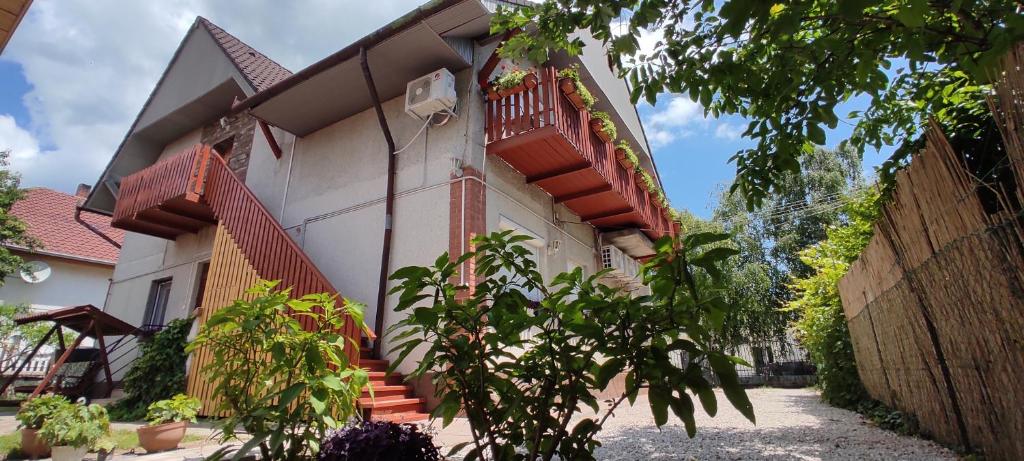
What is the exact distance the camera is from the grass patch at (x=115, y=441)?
4.05m

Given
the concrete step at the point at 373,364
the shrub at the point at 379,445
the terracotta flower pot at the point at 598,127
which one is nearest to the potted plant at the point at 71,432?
the concrete step at the point at 373,364

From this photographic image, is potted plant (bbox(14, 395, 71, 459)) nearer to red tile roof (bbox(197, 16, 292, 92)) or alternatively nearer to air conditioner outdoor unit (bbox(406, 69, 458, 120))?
air conditioner outdoor unit (bbox(406, 69, 458, 120))

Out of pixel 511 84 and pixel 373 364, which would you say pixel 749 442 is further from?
pixel 511 84

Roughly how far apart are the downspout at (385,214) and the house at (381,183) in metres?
0.02

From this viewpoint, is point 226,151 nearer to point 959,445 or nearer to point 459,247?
point 459,247

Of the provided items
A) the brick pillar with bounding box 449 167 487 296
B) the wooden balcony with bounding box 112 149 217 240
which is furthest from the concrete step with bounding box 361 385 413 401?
the wooden balcony with bounding box 112 149 217 240

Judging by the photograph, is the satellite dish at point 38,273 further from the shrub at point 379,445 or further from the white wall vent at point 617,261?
the shrub at point 379,445

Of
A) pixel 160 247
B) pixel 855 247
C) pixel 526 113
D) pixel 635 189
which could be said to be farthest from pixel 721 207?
pixel 160 247

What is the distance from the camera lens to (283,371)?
184 centimetres

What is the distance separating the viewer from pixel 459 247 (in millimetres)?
6273

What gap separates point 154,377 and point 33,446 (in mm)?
3879

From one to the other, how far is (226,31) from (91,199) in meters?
5.93

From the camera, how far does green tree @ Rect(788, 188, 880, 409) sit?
19.3ft

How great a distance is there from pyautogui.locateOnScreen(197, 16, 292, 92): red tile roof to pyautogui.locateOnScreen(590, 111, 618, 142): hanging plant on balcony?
6.73 metres
